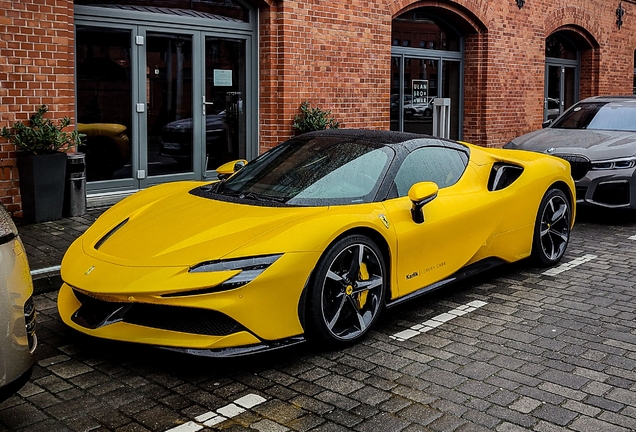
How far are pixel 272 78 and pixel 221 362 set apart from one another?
7.50 m

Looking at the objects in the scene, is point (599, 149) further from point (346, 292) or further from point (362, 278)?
point (346, 292)

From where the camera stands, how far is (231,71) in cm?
1143

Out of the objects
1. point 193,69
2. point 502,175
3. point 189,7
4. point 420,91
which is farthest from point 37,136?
point 420,91

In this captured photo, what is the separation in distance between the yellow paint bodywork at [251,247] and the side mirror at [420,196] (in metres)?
0.05

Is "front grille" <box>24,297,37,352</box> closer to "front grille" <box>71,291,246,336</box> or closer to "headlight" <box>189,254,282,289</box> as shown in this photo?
"front grille" <box>71,291,246,336</box>

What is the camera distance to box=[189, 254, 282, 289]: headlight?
13.8ft

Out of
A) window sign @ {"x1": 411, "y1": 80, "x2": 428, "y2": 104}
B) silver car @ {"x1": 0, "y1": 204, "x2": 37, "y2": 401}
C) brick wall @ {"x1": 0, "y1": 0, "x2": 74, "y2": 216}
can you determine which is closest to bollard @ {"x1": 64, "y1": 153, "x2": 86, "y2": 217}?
brick wall @ {"x1": 0, "y1": 0, "x2": 74, "y2": 216}

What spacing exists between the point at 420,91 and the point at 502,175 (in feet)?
29.1

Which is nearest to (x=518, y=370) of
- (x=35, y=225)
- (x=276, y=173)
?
(x=276, y=173)

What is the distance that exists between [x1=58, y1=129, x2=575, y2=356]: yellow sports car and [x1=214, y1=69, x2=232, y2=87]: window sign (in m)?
5.34

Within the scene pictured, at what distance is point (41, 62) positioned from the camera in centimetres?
860

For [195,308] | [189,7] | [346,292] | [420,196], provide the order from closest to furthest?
[195,308]
[346,292]
[420,196]
[189,7]

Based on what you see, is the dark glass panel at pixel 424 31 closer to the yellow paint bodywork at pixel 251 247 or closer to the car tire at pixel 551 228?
the car tire at pixel 551 228

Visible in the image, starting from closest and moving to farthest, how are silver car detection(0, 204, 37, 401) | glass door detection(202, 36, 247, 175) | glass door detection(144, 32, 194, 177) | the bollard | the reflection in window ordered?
silver car detection(0, 204, 37, 401) < the bollard < the reflection in window < glass door detection(144, 32, 194, 177) < glass door detection(202, 36, 247, 175)
